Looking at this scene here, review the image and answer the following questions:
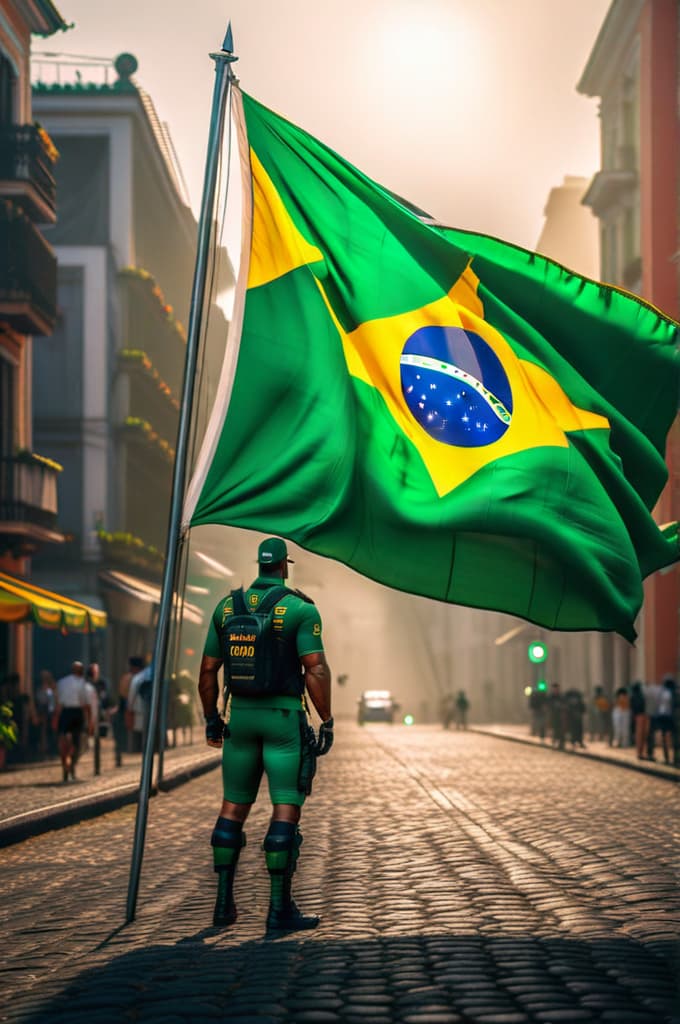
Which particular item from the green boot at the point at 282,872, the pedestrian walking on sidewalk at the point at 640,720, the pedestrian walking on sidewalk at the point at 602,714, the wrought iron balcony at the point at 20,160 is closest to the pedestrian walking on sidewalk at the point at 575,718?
the pedestrian walking on sidewalk at the point at 602,714

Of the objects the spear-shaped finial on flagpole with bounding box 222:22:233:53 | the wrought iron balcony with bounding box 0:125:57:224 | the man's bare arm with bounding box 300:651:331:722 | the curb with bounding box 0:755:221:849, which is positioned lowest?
the curb with bounding box 0:755:221:849

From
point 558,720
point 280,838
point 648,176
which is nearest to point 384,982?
point 280,838

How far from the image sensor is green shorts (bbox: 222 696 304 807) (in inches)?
323

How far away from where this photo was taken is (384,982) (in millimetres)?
6691

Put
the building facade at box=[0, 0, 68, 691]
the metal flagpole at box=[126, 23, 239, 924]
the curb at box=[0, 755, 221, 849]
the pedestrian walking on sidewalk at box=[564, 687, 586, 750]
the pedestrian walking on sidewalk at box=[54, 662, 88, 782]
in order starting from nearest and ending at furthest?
1. the metal flagpole at box=[126, 23, 239, 924]
2. the curb at box=[0, 755, 221, 849]
3. the pedestrian walking on sidewalk at box=[54, 662, 88, 782]
4. the building facade at box=[0, 0, 68, 691]
5. the pedestrian walking on sidewalk at box=[564, 687, 586, 750]

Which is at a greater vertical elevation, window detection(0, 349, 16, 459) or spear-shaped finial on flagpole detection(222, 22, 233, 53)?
window detection(0, 349, 16, 459)

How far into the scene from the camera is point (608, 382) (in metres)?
9.21

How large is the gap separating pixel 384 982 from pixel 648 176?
129 feet

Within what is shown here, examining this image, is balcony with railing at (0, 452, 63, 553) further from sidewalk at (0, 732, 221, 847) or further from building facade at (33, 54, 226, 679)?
building facade at (33, 54, 226, 679)

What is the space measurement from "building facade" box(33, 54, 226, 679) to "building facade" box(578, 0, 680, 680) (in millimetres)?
12001

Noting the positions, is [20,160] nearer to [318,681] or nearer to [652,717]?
[652,717]

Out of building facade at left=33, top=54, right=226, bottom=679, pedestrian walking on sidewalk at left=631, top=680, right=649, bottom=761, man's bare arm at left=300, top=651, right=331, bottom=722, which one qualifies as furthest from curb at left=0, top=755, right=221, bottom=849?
building facade at left=33, top=54, right=226, bottom=679

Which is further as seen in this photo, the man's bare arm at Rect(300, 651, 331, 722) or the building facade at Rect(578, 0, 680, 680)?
the building facade at Rect(578, 0, 680, 680)

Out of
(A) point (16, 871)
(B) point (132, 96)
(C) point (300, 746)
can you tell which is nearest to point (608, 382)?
(C) point (300, 746)
